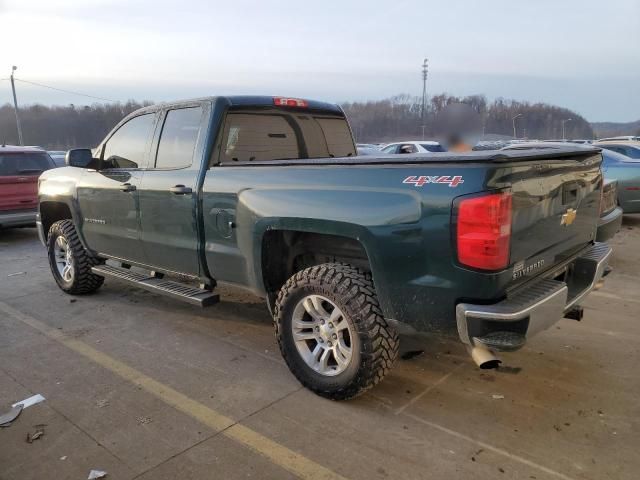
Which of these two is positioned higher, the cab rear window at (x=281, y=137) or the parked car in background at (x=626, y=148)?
the cab rear window at (x=281, y=137)

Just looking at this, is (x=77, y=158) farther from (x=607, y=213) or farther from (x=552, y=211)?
(x=607, y=213)

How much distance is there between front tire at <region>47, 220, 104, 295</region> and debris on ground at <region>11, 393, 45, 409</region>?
2.29m

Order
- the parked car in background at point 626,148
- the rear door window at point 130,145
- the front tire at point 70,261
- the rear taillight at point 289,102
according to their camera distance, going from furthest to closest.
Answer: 1. the parked car in background at point 626,148
2. the front tire at point 70,261
3. the rear door window at point 130,145
4. the rear taillight at point 289,102

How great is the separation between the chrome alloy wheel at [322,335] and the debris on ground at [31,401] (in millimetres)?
1754

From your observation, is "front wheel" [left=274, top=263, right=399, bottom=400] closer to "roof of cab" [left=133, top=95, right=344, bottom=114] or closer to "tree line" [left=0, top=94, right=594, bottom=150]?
"roof of cab" [left=133, top=95, right=344, bottom=114]

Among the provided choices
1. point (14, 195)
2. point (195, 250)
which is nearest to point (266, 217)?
point (195, 250)

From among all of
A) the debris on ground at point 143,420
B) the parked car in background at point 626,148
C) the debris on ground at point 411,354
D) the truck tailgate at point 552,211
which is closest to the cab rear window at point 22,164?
the debris on ground at point 143,420

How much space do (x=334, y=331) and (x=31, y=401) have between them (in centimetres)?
207

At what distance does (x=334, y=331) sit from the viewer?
3.30 meters

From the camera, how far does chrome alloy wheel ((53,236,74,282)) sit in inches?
225

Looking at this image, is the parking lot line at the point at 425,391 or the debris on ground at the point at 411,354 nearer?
the parking lot line at the point at 425,391

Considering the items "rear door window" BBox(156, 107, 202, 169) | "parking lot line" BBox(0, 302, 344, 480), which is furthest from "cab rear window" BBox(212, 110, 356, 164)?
"parking lot line" BBox(0, 302, 344, 480)

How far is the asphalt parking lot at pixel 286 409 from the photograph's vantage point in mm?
2699

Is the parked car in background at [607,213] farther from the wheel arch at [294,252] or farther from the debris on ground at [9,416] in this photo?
the debris on ground at [9,416]
